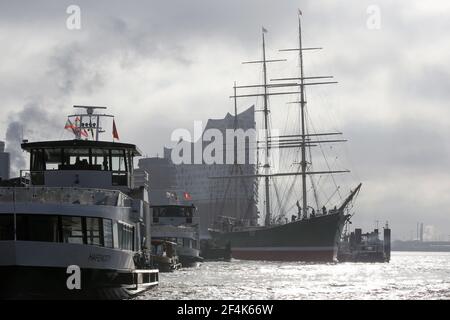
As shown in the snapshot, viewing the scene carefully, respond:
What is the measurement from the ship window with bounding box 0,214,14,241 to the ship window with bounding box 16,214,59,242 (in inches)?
11.7

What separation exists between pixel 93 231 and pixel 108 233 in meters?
0.82

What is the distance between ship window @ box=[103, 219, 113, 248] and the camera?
3647cm

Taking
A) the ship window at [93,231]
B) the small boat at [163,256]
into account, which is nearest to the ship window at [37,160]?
the ship window at [93,231]

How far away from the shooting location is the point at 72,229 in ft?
116

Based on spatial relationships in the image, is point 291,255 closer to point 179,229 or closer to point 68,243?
point 179,229

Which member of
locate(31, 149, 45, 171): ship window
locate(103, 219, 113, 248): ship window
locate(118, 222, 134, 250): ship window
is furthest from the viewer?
locate(31, 149, 45, 171): ship window

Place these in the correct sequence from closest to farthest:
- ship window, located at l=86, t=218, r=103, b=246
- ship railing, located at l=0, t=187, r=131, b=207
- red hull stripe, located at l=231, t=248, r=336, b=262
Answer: ship railing, located at l=0, t=187, r=131, b=207
ship window, located at l=86, t=218, r=103, b=246
red hull stripe, located at l=231, t=248, r=336, b=262

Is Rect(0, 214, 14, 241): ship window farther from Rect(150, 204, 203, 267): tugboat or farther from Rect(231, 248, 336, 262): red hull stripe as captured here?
Rect(231, 248, 336, 262): red hull stripe

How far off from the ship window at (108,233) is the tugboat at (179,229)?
50414 millimetres

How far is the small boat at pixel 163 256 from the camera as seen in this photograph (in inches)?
2744

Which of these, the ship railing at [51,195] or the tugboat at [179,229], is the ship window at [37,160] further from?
the tugboat at [179,229]

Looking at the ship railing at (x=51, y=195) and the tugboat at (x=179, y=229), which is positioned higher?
the ship railing at (x=51, y=195)

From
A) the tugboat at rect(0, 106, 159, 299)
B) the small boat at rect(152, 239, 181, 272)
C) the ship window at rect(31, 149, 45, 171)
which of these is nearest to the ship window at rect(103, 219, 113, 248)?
the tugboat at rect(0, 106, 159, 299)

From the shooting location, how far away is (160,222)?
3723 inches
